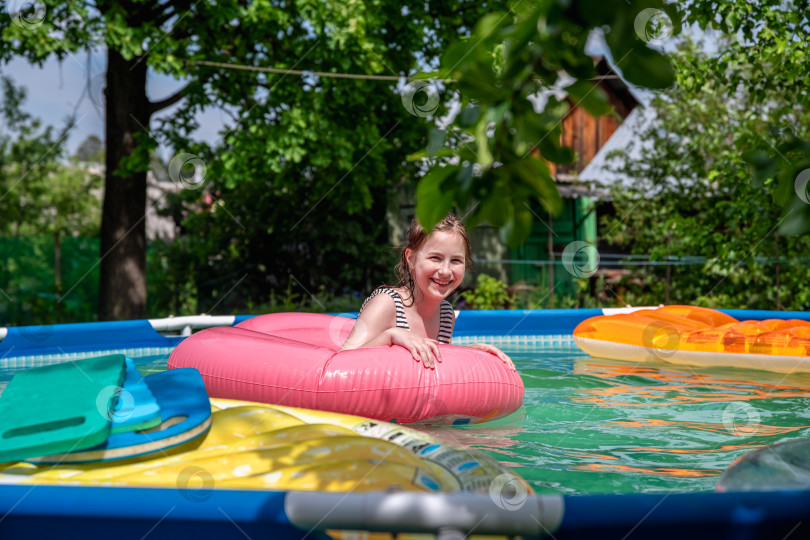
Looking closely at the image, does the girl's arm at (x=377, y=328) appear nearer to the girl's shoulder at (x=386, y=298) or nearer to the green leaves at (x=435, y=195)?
the girl's shoulder at (x=386, y=298)

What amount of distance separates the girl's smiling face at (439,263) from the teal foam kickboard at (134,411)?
169cm

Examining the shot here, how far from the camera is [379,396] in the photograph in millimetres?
3178

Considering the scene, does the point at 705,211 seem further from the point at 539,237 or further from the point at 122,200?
the point at 122,200

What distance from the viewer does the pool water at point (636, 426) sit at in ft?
8.82

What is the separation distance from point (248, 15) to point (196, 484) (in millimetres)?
6183

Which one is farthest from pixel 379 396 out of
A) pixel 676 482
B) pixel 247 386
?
pixel 676 482

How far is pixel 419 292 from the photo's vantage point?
3.83 meters

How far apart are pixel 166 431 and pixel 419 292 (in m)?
1.96

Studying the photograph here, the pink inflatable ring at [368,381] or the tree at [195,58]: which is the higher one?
the tree at [195,58]

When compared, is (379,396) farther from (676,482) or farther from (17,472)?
(17,472)

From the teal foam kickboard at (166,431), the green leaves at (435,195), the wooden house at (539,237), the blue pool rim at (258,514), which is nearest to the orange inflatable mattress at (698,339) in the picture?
the blue pool rim at (258,514)

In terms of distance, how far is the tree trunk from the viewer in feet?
26.9

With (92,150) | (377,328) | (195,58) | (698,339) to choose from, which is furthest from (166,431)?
(92,150)

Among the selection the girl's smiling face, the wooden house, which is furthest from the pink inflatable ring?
the wooden house
